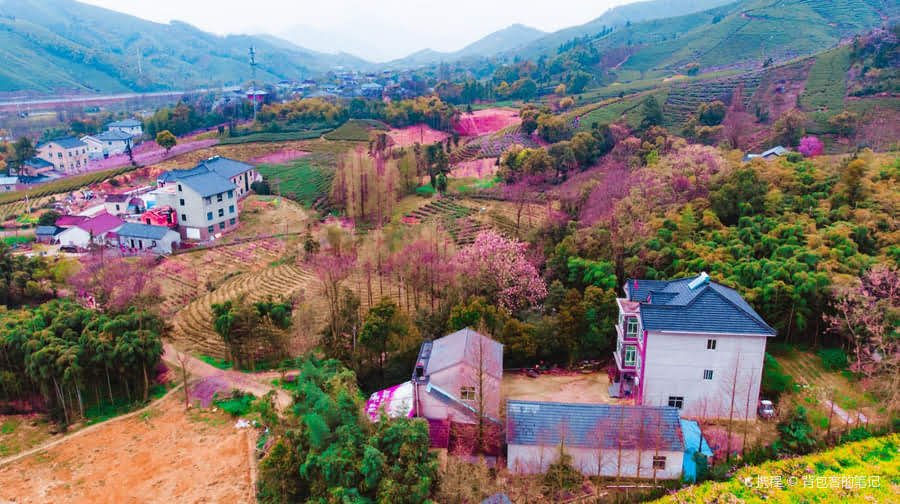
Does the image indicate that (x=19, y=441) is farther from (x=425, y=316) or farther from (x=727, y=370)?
(x=727, y=370)

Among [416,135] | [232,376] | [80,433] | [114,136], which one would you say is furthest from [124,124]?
[80,433]

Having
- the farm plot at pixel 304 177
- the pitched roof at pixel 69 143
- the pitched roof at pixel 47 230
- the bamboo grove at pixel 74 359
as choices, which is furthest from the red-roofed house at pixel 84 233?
the pitched roof at pixel 69 143

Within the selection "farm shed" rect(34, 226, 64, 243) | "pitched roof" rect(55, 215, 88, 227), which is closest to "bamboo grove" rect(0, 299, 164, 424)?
"farm shed" rect(34, 226, 64, 243)

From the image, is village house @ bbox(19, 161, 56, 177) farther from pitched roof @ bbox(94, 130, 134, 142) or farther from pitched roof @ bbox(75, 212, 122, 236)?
pitched roof @ bbox(75, 212, 122, 236)

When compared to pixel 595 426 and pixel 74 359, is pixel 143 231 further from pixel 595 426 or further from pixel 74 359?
pixel 595 426

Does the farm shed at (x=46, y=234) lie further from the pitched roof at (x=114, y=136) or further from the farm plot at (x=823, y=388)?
the farm plot at (x=823, y=388)

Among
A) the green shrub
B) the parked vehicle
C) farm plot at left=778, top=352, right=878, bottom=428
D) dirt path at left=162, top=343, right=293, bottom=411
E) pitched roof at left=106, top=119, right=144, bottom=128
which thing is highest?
pitched roof at left=106, top=119, right=144, bottom=128
